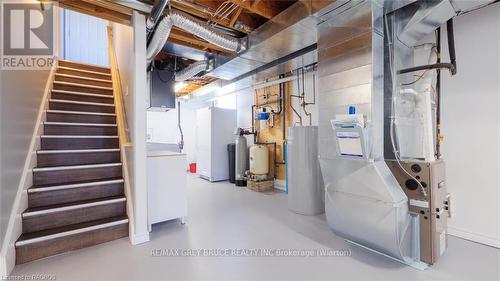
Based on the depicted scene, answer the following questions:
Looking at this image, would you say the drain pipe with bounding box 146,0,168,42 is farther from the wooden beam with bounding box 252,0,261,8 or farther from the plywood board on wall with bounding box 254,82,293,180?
the plywood board on wall with bounding box 254,82,293,180

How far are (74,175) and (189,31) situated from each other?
2.23 metres

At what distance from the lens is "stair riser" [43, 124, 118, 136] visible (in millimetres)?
3075

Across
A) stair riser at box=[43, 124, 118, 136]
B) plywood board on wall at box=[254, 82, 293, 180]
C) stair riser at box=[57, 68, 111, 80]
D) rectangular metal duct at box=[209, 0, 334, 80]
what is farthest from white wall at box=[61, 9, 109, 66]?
plywood board on wall at box=[254, 82, 293, 180]

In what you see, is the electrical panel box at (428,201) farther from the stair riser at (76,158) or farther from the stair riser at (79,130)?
the stair riser at (79,130)

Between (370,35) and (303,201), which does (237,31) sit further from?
(303,201)

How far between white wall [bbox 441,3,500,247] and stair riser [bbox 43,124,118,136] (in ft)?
14.9

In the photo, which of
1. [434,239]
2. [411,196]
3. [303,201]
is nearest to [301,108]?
[303,201]

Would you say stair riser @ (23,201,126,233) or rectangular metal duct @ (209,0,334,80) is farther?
rectangular metal duct @ (209,0,334,80)

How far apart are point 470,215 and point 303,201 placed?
1.88m

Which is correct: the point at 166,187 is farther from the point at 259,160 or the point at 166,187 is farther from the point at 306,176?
the point at 259,160

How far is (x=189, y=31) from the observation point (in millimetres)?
2770

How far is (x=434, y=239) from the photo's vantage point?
6.58 feet

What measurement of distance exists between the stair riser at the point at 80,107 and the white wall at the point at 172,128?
3148mm

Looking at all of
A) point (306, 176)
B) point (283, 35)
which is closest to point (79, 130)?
point (283, 35)
